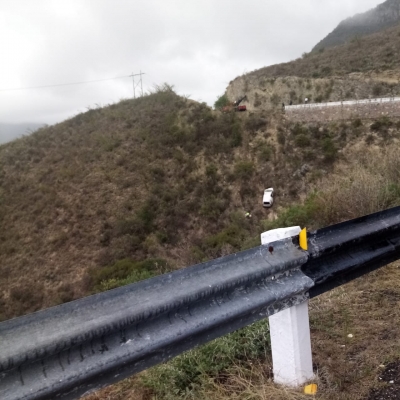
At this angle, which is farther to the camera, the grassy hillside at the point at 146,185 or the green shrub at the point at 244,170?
the green shrub at the point at 244,170

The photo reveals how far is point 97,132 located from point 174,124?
636cm

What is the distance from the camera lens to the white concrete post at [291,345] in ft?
5.96

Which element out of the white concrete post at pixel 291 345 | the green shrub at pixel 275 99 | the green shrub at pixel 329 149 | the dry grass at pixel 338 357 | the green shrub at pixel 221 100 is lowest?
the dry grass at pixel 338 357

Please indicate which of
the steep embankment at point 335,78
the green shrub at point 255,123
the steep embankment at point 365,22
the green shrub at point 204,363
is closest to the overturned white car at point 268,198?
the green shrub at point 255,123

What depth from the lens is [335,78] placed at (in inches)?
1144

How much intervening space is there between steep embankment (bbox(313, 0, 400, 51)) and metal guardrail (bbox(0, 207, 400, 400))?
85.3m

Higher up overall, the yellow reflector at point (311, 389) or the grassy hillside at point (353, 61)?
the grassy hillside at point (353, 61)

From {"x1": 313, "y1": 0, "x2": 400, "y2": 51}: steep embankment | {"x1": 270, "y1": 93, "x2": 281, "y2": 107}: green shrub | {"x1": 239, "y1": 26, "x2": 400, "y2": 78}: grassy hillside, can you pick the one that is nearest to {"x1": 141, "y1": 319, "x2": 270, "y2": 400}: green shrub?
{"x1": 239, "y1": 26, "x2": 400, "y2": 78}: grassy hillside

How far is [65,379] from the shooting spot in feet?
3.89

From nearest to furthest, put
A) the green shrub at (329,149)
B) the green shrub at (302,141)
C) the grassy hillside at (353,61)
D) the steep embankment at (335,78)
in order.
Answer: the green shrub at (329,149) < the green shrub at (302,141) < the steep embankment at (335,78) < the grassy hillside at (353,61)

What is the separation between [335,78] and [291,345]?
3045cm

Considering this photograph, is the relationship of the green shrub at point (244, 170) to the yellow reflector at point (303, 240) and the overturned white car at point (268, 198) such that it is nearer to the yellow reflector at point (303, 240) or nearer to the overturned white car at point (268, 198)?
the overturned white car at point (268, 198)

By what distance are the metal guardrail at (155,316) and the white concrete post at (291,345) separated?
71mm

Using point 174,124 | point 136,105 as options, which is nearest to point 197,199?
point 174,124
